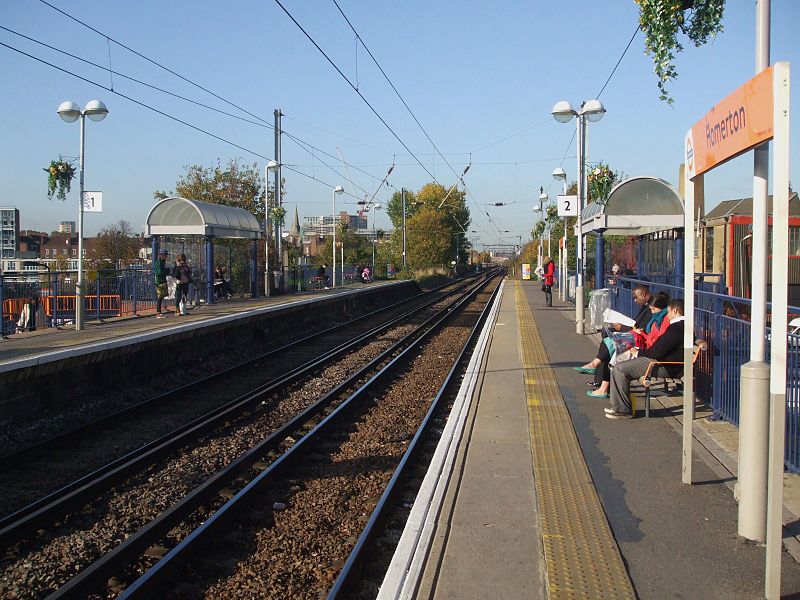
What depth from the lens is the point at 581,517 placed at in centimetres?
520

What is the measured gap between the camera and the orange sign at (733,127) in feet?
13.5

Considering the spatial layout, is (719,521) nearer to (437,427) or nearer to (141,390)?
(437,427)

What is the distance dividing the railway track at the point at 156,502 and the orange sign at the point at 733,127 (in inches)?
175

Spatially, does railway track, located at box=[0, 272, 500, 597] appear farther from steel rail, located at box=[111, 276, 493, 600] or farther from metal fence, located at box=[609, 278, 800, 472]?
metal fence, located at box=[609, 278, 800, 472]

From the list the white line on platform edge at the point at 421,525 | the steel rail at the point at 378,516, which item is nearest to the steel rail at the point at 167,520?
the steel rail at the point at 378,516

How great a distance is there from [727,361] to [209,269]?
18788 millimetres

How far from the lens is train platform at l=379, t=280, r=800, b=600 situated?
166 inches

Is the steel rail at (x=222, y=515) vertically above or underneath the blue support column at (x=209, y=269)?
underneath

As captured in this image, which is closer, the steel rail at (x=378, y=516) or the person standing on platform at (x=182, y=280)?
the steel rail at (x=378, y=516)

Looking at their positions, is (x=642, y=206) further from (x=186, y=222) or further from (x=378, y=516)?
(x=378, y=516)

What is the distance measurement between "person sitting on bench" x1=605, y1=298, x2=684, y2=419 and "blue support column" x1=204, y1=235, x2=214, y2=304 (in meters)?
17.5

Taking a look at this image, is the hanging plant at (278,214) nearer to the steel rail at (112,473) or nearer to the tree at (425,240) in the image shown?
the steel rail at (112,473)

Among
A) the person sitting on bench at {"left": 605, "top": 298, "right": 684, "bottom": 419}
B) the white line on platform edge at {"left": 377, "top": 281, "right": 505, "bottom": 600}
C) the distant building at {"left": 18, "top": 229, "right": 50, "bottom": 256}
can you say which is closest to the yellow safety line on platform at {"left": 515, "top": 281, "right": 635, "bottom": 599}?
the person sitting on bench at {"left": 605, "top": 298, "right": 684, "bottom": 419}

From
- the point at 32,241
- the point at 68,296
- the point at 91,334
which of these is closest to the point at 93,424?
the point at 91,334
